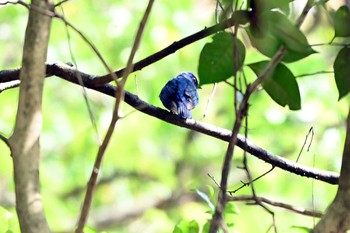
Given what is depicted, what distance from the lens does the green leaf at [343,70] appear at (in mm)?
698

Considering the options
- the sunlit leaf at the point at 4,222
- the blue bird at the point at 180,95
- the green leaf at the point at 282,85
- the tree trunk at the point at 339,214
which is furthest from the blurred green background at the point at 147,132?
the tree trunk at the point at 339,214

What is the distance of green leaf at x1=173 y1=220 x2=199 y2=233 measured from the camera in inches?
31.5

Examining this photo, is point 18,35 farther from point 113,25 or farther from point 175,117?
point 175,117

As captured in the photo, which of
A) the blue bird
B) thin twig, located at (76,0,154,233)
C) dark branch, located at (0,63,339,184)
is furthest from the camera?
the blue bird

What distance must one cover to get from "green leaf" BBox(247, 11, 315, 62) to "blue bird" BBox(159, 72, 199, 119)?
20 centimetres

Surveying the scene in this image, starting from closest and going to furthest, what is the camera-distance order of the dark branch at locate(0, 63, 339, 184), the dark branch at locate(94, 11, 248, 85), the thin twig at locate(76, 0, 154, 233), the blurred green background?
the thin twig at locate(76, 0, 154, 233)
the dark branch at locate(94, 11, 248, 85)
the dark branch at locate(0, 63, 339, 184)
the blurred green background

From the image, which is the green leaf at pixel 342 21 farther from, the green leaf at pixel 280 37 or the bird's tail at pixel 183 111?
the bird's tail at pixel 183 111

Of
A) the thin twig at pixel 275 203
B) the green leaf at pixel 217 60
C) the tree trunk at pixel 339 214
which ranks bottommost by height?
the tree trunk at pixel 339 214

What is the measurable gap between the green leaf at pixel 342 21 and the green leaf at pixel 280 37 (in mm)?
54

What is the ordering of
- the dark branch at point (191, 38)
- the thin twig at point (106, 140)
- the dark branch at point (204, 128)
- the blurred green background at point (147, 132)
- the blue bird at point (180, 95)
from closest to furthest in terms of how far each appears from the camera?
the thin twig at point (106, 140), the dark branch at point (191, 38), the dark branch at point (204, 128), the blue bird at point (180, 95), the blurred green background at point (147, 132)

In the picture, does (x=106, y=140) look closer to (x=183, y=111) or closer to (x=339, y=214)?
(x=339, y=214)

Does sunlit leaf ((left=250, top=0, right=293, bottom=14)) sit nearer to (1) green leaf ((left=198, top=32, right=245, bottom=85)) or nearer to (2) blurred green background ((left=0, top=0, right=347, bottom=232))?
(1) green leaf ((left=198, top=32, right=245, bottom=85))

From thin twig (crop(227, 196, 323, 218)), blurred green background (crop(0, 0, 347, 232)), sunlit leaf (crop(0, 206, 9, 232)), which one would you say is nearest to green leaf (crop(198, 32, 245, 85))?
thin twig (crop(227, 196, 323, 218))

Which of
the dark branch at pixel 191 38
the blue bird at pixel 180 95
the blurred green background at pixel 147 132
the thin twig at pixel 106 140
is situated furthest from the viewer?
the blurred green background at pixel 147 132
